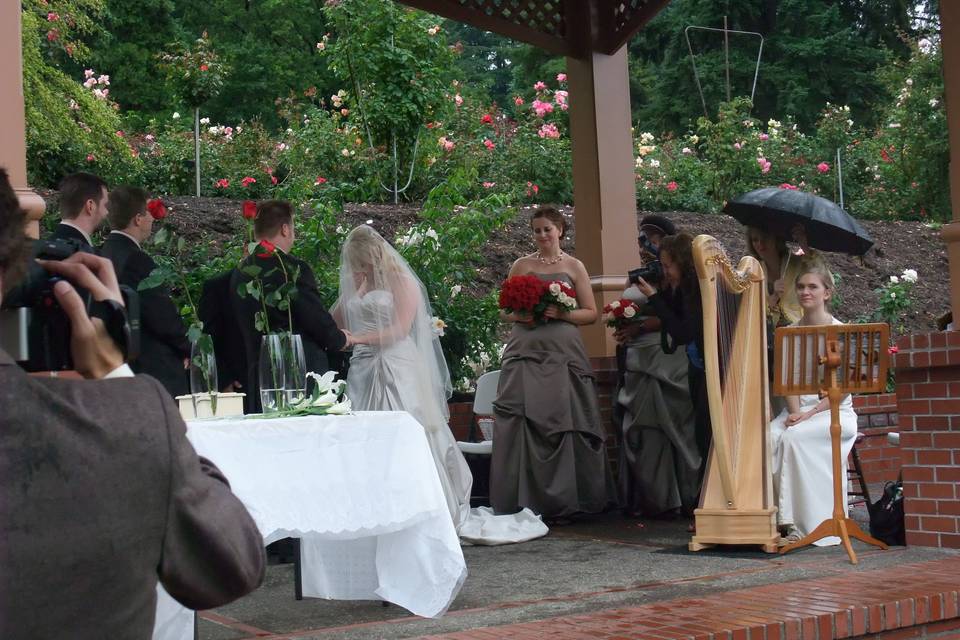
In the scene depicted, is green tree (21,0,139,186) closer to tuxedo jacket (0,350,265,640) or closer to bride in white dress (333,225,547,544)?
bride in white dress (333,225,547,544)

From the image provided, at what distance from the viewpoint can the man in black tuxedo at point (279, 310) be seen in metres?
6.27

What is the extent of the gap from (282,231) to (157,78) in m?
16.1

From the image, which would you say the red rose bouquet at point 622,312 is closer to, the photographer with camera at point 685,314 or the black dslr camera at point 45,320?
the photographer with camera at point 685,314

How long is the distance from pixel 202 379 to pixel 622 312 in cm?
368

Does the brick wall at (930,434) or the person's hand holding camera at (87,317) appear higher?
the person's hand holding camera at (87,317)

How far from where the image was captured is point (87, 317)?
1857 mm

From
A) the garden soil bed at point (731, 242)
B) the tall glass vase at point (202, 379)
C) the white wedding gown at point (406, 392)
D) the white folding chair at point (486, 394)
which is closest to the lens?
the tall glass vase at point (202, 379)

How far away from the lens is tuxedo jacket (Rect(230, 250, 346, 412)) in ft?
20.6

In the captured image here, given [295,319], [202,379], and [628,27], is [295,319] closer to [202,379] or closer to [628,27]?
[202,379]

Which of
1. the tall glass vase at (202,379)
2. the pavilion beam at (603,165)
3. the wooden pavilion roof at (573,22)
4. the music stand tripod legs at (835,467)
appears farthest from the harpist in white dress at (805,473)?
the tall glass vase at (202,379)

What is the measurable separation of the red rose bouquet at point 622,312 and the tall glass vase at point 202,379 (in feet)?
11.9

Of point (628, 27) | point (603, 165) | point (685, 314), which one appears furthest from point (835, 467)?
point (628, 27)

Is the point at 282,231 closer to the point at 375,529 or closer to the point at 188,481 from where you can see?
the point at 375,529

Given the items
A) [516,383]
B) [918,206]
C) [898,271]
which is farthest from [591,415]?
[918,206]
